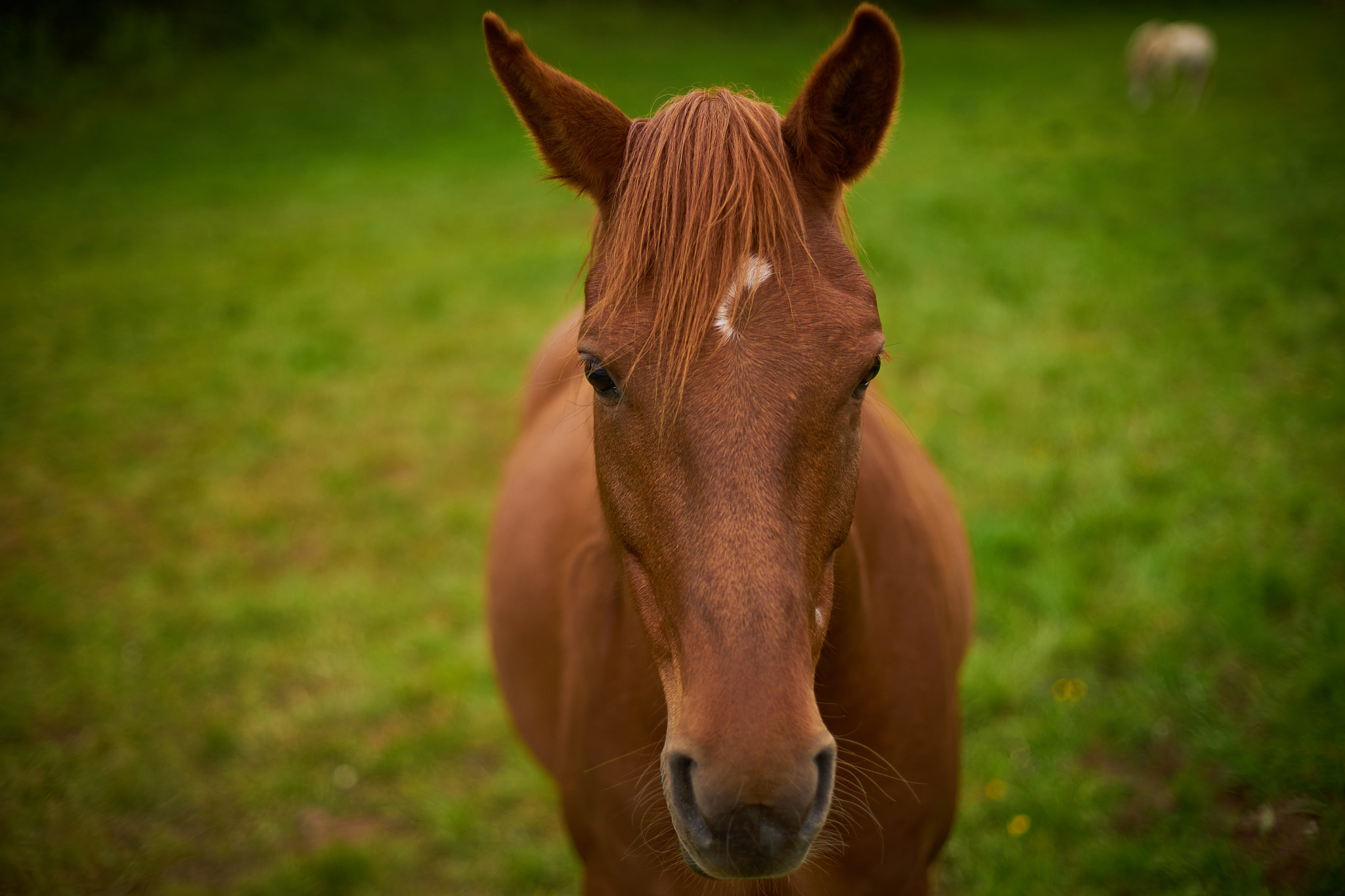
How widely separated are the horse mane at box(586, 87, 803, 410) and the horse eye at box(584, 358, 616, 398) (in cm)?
9

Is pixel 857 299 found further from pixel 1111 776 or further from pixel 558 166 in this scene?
pixel 1111 776

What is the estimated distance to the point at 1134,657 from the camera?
371 cm

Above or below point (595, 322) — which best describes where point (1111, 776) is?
below

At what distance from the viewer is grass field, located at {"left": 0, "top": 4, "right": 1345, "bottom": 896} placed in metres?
3.38

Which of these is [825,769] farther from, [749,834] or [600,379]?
[600,379]

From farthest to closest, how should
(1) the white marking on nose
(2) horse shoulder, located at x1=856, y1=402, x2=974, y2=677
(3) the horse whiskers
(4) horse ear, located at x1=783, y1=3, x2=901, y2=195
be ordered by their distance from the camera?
(2) horse shoulder, located at x1=856, y1=402, x2=974, y2=677 < (3) the horse whiskers < (4) horse ear, located at x1=783, y1=3, x2=901, y2=195 < (1) the white marking on nose

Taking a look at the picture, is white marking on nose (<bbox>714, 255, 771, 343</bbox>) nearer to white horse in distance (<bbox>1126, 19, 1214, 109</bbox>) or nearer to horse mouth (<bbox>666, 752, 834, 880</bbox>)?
horse mouth (<bbox>666, 752, 834, 880</bbox>)

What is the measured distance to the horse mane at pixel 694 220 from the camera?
142 cm

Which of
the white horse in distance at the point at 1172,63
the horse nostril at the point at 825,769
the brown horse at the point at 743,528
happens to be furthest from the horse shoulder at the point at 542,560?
the white horse in distance at the point at 1172,63

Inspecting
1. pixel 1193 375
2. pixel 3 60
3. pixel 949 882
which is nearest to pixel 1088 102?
pixel 1193 375

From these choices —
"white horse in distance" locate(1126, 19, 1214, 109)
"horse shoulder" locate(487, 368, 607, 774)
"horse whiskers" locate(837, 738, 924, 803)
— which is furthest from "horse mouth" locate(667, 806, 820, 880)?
"white horse in distance" locate(1126, 19, 1214, 109)

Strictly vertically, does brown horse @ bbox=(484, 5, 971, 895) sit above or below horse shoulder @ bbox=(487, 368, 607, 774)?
above

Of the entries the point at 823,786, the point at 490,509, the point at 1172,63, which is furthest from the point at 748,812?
the point at 1172,63

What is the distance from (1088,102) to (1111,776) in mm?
14668
